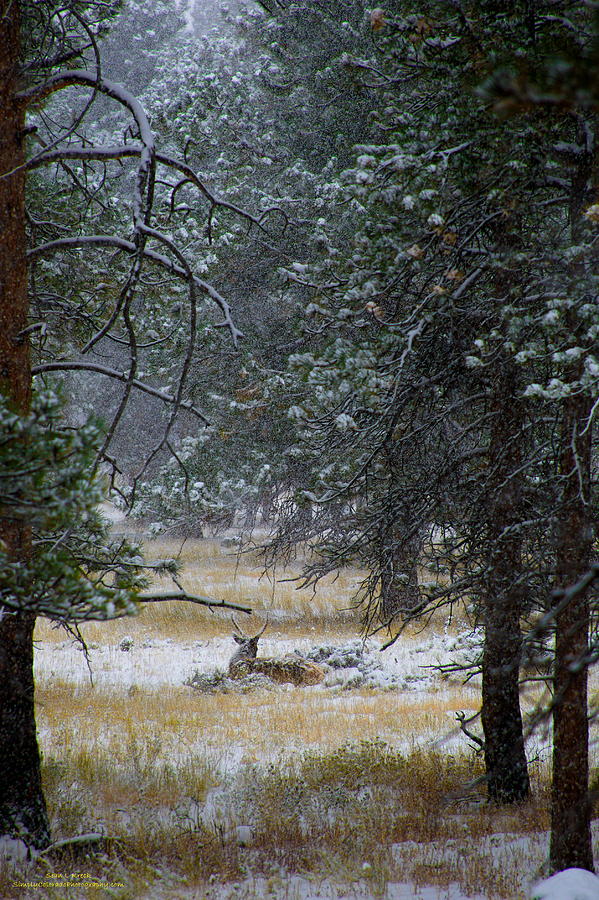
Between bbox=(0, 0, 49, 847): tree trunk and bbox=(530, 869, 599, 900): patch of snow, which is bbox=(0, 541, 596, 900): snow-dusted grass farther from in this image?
bbox=(530, 869, 599, 900): patch of snow

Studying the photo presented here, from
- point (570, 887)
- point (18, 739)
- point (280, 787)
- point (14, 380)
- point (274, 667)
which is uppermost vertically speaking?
point (14, 380)

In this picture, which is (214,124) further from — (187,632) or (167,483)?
(187,632)

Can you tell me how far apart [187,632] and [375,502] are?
465 inches

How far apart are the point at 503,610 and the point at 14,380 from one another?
457cm

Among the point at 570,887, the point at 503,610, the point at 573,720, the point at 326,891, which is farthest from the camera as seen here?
the point at 503,610

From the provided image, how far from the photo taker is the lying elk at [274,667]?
13586 mm

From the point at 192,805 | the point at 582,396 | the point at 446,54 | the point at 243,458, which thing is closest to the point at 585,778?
the point at 582,396

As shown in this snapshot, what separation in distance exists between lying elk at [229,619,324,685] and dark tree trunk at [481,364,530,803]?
661 centimetres

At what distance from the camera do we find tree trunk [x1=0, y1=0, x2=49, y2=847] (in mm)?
5238

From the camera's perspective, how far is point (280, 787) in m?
7.69

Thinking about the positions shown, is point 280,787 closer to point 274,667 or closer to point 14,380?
point 14,380

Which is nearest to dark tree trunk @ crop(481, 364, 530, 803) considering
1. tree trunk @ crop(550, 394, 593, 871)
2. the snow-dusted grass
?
the snow-dusted grass

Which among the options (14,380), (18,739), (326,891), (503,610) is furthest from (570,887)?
(14,380)

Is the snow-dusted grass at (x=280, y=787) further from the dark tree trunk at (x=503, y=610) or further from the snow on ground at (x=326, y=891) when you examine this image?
the dark tree trunk at (x=503, y=610)
